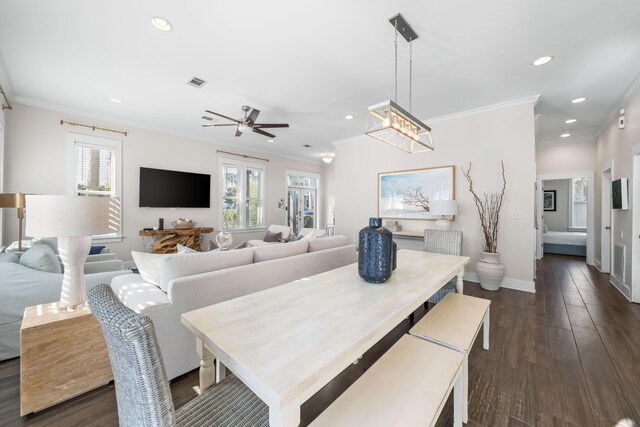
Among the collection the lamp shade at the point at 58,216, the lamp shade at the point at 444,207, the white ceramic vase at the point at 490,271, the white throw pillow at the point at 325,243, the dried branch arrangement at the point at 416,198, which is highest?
the dried branch arrangement at the point at 416,198

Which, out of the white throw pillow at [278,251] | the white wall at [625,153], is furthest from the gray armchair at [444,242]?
the white wall at [625,153]

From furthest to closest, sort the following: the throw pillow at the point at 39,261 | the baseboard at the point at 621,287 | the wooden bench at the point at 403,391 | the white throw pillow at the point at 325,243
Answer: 1. the baseboard at the point at 621,287
2. the white throw pillow at the point at 325,243
3. the throw pillow at the point at 39,261
4. the wooden bench at the point at 403,391

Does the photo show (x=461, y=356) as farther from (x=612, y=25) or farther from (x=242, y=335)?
(x=612, y=25)

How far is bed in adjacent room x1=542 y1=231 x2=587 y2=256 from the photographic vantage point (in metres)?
6.30

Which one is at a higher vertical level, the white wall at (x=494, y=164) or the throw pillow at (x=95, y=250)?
the white wall at (x=494, y=164)

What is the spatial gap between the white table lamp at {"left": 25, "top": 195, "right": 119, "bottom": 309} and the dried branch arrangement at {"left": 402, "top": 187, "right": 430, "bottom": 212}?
437 centimetres

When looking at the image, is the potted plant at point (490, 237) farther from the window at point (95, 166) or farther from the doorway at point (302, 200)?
the window at point (95, 166)

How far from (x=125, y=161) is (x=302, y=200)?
4497mm

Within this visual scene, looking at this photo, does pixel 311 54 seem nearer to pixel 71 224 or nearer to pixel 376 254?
pixel 376 254

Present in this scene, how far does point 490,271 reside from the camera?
3703 millimetres

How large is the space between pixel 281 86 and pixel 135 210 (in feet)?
12.0

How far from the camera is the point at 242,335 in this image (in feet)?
3.12

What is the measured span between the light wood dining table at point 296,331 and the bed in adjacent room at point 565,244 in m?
7.17

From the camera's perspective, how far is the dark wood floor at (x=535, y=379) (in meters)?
1.53
